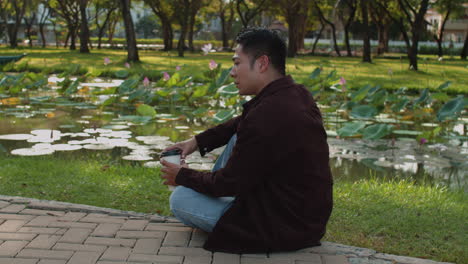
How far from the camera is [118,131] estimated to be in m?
7.00

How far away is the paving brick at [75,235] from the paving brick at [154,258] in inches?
15.3

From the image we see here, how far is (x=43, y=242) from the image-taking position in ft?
10.2

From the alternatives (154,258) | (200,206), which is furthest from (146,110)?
(154,258)

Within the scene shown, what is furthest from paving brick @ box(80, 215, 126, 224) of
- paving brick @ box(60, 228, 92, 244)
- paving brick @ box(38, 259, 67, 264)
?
paving brick @ box(38, 259, 67, 264)

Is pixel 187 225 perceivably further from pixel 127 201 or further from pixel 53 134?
pixel 53 134

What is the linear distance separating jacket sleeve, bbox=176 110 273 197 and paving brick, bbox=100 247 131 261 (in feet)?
1.85

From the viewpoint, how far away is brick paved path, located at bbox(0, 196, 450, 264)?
9.49 ft

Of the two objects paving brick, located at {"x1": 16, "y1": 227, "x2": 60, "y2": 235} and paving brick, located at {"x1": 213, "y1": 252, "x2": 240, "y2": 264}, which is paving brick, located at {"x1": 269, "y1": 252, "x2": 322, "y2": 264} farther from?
paving brick, located at {"x1": 16, "y1": 227, "x2": 60, "y2": 235}

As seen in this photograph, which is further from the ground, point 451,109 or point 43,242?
point 451,109

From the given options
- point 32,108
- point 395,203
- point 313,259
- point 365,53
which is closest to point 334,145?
point 395,203

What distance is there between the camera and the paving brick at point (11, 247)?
293 cm

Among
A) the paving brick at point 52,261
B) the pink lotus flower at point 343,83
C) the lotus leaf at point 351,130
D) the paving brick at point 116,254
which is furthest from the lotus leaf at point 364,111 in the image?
the paving brick at point 52,261

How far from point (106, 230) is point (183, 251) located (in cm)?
55

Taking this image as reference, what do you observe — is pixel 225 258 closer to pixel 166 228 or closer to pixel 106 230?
pixel 166 228
